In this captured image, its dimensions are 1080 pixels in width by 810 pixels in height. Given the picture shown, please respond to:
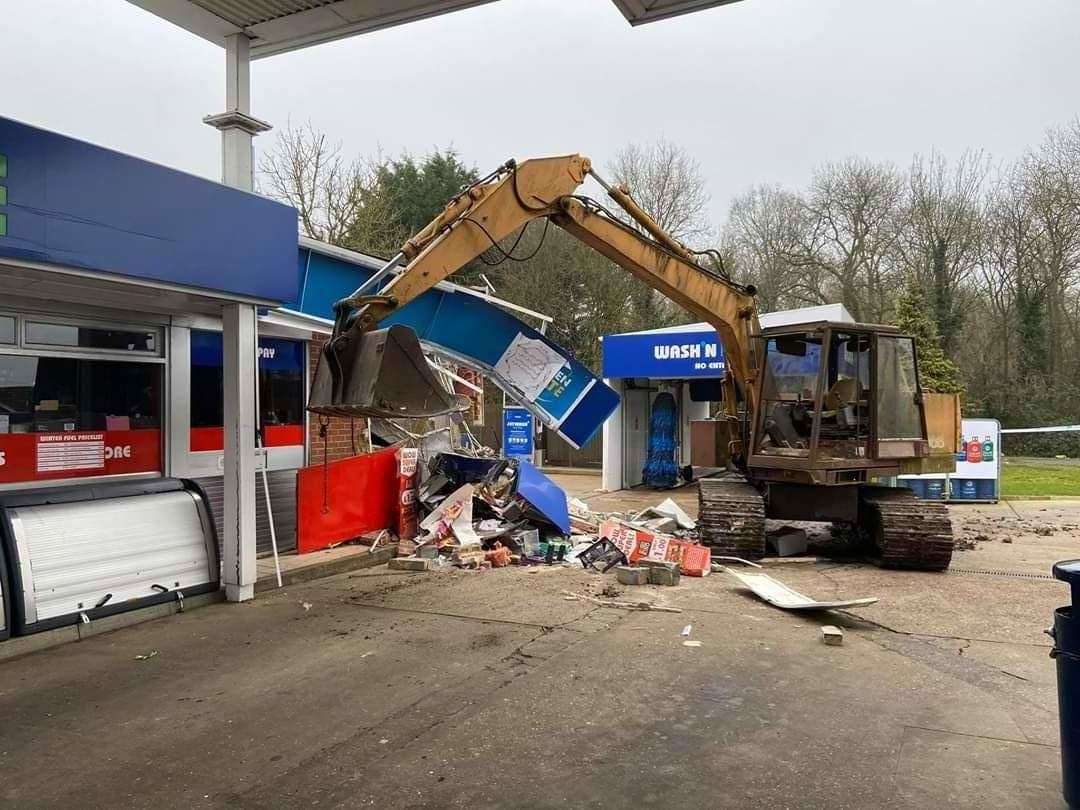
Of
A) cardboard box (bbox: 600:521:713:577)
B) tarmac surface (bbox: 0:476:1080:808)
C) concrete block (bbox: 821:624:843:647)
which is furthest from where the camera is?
cardboard box (bbox: 600:521:713:577)

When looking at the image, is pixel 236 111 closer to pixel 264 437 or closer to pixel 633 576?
pixel 264 437

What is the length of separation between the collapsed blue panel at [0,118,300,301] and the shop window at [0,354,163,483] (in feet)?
6.34

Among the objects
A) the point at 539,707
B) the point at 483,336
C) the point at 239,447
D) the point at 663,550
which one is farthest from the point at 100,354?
the point at 663,550

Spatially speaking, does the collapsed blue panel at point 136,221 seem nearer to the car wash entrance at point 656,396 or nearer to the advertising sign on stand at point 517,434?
the car wash entrance at point 656,396

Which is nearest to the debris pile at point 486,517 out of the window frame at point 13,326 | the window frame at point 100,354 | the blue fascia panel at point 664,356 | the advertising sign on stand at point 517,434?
the window frame at point 100,354

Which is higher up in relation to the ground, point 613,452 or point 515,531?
point 613,452

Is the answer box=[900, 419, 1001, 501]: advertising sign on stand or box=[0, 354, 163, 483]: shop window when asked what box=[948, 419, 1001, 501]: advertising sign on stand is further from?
box=[0, 354, 163, 483]: shop window

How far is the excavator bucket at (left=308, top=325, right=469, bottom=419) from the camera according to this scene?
658cm

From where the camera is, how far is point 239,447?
24.5ft

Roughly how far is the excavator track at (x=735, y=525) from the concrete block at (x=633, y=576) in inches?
64.1

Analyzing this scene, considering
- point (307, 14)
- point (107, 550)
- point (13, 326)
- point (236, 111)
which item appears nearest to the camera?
point (107, 550)

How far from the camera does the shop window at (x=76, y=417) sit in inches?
279

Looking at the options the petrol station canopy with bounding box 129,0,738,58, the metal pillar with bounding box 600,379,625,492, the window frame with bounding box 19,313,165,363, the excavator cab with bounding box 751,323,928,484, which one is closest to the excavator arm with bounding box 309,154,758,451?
the excavator cab with bounding box 751,323,928,484

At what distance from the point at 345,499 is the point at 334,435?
1.18 meters
